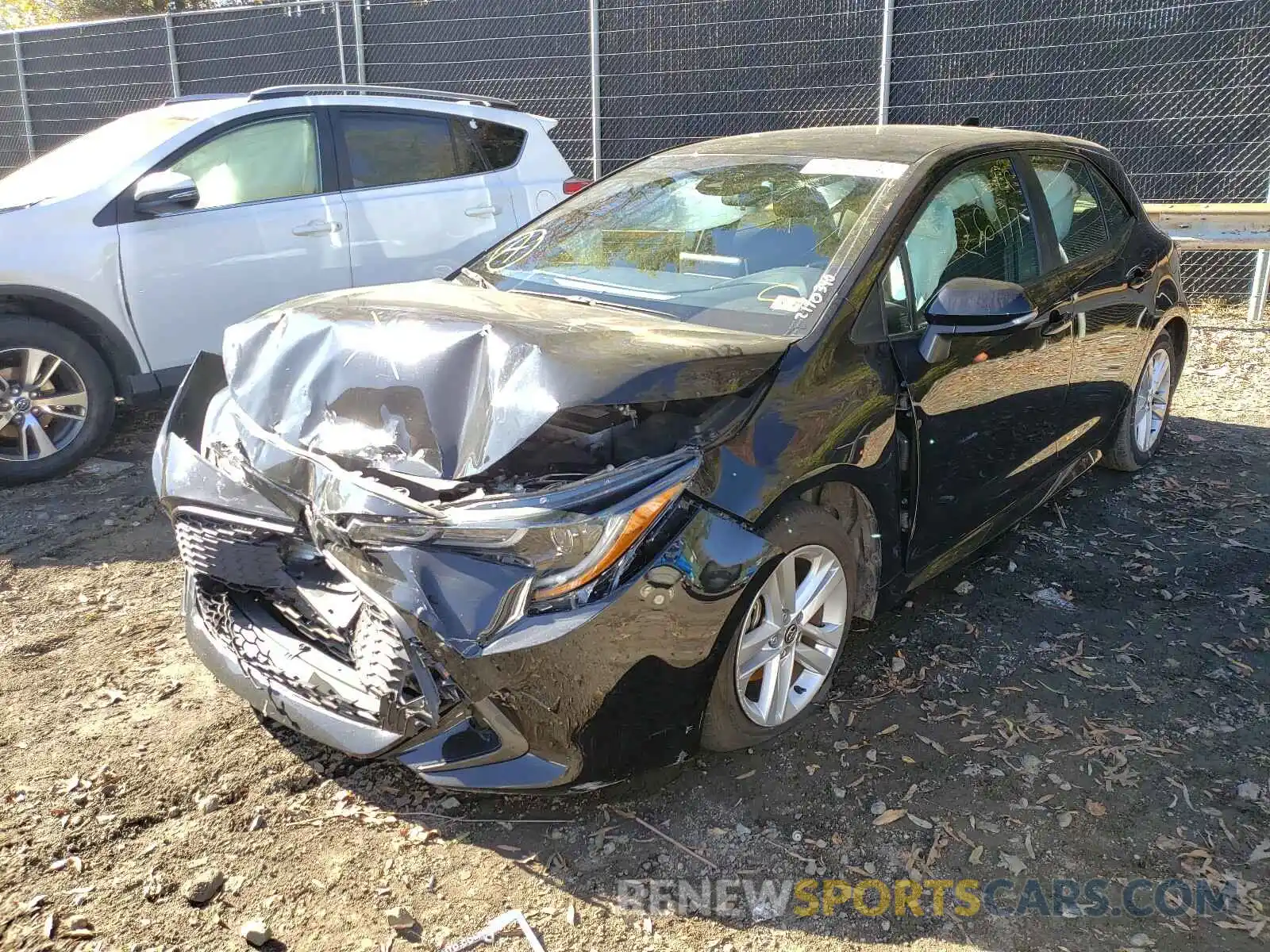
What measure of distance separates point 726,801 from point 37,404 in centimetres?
416

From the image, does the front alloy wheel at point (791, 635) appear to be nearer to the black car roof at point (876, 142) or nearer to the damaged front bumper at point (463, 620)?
the damaged front bumper at point (463, 620)

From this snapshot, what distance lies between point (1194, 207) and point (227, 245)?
6.76 meters

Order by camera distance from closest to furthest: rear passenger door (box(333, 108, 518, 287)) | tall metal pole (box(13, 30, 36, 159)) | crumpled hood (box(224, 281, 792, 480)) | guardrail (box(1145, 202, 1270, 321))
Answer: crumpled hood (box(224, 281, 792, 480)), rear passenger door (box(333, 108, 518, 287)), guardrail (box(1145, 202, 1270, 321)), tall metal pole (box(13, 30, 36, 159))

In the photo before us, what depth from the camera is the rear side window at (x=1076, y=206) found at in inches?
160

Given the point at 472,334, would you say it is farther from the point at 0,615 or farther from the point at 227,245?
the point at 227,245

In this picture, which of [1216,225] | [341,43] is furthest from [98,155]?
[1216,225]

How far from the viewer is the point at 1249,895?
2475 mm

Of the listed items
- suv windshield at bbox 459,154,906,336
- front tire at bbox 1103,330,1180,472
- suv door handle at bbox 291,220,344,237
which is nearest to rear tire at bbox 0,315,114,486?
suv door handle at bbox 291,220,344,237

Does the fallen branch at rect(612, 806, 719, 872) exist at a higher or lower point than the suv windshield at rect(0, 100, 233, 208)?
lower

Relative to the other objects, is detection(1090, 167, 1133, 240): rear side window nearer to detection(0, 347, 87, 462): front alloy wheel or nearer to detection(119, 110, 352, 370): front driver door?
detection(119, 110, 352, 370): front driver door

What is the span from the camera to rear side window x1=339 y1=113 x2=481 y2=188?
5.96 metres

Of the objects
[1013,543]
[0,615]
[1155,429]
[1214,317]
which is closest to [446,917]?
[0,615]

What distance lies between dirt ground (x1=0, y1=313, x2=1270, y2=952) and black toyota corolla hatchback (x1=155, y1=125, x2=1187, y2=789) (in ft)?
0.91

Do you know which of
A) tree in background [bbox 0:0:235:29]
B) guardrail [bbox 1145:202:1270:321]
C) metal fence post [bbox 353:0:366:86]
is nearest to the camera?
guardrail [bbox 1145:202:1270:321]
